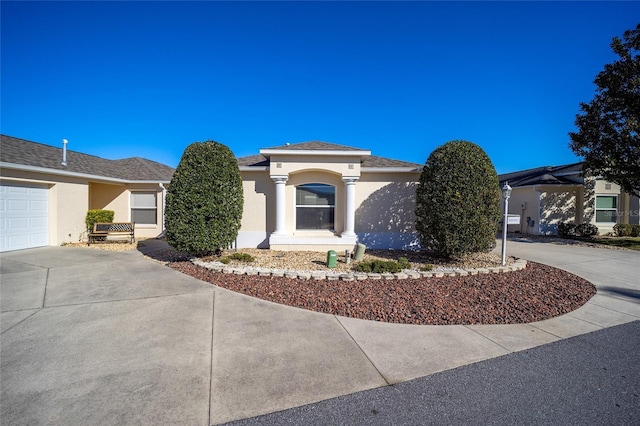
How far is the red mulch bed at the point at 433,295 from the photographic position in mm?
4441

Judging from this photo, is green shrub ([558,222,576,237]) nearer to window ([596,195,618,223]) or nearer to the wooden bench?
window ([596,195,618,223])

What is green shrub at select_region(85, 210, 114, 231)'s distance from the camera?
11.4 metres

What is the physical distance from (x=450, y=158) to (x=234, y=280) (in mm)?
6328

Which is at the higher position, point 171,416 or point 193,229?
point 193,229

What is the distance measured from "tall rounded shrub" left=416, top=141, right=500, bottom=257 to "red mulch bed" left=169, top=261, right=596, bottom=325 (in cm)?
104

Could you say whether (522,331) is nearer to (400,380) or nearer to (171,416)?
(400,380)

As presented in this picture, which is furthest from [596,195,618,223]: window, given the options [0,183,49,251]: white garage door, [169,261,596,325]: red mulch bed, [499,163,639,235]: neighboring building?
[0,183,49,251]: white garage door

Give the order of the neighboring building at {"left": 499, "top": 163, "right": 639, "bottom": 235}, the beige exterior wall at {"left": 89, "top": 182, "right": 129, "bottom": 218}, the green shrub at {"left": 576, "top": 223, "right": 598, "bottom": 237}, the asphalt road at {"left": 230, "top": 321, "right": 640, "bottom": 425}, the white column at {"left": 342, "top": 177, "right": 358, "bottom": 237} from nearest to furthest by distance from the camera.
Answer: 1. the asphalt road at {"left": 230, "top": 321, "right": 640, "bottom": 425}
2. the white column at {"left": 342, "top": 177, "right": 358, "bottom": 237}
3. the beige exterior wall at {"left": 89, "top": 182, "right": 129, "bottom": 218}
4. the green shrub at {"left": 576, "top": 223, "right": 598, "bottom": 237}
5. the neighboring building at {"left": 499, "top": 163, "right": 639, "bottom": 235}

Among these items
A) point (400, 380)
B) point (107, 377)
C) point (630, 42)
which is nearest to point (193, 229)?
point (107, 377)

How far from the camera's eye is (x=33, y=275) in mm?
6355

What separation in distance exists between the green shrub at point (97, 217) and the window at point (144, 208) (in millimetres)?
1069

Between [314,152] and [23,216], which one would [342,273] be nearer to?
[314,152]

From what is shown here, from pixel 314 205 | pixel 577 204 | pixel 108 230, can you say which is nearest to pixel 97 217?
pixel 108 230

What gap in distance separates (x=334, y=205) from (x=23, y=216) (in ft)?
34.6
